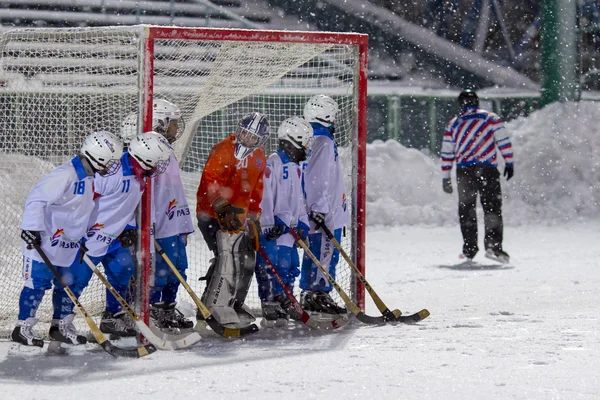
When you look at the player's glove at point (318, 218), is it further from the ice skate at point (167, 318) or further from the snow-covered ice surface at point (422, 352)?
the ice skate at point (167, 318)

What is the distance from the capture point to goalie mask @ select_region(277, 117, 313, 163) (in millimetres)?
6141

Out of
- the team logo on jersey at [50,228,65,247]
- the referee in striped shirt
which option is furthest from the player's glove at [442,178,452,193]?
the team logo on jersey at [50,228,65,247]

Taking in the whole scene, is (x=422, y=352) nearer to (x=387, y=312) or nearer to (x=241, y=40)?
(x=387, y=312)

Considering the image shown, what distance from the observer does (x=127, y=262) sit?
5645 millimetres

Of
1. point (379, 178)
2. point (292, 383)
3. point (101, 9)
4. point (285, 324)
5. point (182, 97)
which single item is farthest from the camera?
point (101, 9)

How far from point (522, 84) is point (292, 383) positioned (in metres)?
13.2

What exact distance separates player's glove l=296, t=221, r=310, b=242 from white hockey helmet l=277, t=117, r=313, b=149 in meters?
0.43

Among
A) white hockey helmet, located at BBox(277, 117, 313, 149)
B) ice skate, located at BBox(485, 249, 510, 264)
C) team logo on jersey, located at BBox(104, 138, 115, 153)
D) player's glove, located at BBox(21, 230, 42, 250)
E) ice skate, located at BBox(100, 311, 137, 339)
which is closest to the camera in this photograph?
player's glove, located at BBox(21, 230, 42, 250)

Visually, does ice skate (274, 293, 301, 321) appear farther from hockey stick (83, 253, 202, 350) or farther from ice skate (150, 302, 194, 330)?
hockey stick (83, 253, 202, 350)

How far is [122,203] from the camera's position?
219 inches

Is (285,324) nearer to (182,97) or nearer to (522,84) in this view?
(182,97)

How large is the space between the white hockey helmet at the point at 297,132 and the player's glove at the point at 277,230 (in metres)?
0.41

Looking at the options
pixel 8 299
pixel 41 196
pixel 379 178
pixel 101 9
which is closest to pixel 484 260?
pixel 379 178

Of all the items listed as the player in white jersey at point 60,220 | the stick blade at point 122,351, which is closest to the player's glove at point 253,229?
the player in white jersey at point 60,220
